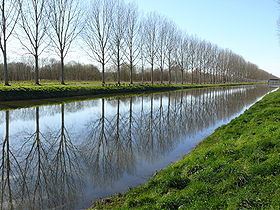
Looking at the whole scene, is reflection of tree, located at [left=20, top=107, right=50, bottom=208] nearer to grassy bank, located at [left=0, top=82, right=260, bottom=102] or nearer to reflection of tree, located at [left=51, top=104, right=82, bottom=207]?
reflection of tree, located at [left=51, top=104, right=82, bottom=207]

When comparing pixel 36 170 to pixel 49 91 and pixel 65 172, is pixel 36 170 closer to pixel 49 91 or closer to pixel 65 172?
pixel 65 172

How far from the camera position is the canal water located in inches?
317

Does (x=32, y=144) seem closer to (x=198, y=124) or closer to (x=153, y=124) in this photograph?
(x=153, y=124)

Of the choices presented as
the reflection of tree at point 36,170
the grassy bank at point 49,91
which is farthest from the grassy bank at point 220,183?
the grassy bank at point 49,91

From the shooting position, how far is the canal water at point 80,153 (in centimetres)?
806

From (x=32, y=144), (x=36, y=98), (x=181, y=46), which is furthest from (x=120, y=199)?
(x=181, y=46)

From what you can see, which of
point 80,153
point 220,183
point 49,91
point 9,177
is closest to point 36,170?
point 9,177

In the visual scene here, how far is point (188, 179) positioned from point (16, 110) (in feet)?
59.6

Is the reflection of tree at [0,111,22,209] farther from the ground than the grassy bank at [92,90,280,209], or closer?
closer

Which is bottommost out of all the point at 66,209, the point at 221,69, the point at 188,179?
the point at 66,209

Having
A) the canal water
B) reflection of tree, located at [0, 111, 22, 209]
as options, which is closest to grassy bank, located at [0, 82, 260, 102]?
the canal water

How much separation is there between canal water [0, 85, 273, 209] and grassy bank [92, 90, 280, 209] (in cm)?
118

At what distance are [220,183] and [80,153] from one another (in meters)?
6.57

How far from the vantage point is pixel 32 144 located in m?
13.1
